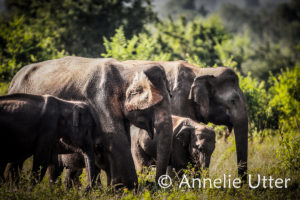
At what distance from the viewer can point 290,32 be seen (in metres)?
98.0

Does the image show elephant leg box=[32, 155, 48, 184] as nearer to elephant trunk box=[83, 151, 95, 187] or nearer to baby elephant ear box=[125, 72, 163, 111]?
elephant trunk box=[83, 151, 95, 187]

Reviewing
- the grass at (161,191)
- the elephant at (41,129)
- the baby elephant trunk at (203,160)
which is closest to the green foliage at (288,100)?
the grass at (161,191)

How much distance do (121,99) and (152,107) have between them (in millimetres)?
565

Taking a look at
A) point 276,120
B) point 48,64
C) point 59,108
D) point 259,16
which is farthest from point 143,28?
point 259,16

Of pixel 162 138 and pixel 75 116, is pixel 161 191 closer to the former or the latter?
pixel 162 138

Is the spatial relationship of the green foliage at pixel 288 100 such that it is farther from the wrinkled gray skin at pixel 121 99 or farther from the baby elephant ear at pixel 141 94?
the baby elephant ear at pixel 141 94

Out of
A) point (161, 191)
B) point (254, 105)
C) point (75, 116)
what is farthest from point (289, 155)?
point (254, 105)

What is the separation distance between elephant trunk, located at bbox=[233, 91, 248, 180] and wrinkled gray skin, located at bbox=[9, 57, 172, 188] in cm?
253

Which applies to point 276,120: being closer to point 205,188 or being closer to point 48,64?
point 205,188

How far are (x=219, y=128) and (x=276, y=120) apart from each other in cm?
246

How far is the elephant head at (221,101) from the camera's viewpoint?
335 inches

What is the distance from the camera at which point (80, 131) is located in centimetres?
583

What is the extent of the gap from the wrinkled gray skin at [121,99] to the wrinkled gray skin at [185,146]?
3.79ft

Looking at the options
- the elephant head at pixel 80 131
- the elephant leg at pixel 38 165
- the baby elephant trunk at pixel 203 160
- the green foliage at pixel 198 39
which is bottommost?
the baby elephant trunk at pixel 203 160
